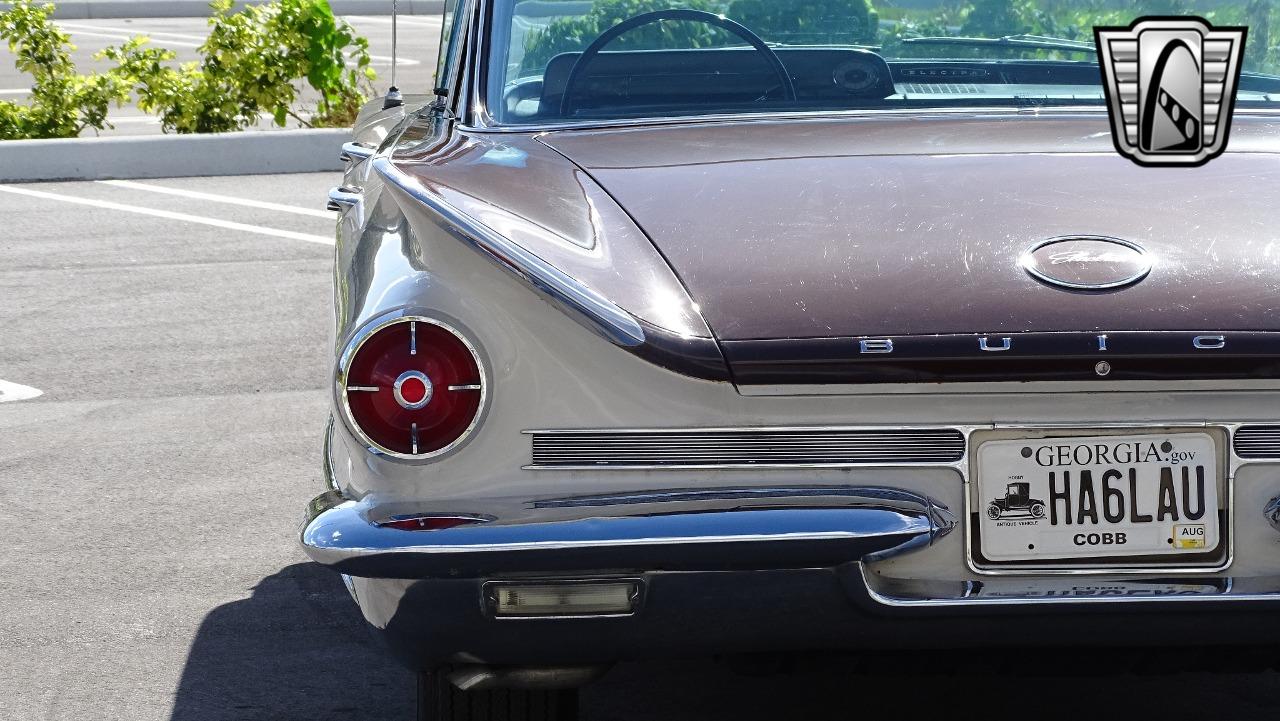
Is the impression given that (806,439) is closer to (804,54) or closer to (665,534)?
(665,534)

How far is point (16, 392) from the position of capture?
6.11 m

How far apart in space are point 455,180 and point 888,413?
882 mm

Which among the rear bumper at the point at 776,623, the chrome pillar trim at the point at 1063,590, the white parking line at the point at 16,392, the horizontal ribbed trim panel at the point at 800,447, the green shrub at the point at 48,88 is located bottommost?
the rear bumper at the point at 776,623

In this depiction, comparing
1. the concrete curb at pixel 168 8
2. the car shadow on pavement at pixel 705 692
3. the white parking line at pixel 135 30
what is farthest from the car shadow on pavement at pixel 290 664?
the concrete curb at pixel 168 8

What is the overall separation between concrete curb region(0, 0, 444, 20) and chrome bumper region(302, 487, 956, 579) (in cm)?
2378

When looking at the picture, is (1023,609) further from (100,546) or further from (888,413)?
(100,546)

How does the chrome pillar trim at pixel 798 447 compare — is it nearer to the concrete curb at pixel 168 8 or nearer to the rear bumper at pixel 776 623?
the rear bumper at pixel 776 623

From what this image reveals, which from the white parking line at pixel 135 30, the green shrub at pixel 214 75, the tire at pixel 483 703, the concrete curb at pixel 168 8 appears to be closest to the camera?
the tire at pixel 483 703

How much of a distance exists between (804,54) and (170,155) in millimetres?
8447

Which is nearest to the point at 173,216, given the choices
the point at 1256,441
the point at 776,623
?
the point at 776,623

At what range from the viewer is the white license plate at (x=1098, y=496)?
238 cm

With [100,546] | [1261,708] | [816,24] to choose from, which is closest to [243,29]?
[100,546]

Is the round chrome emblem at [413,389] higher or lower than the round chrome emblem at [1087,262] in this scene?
lower

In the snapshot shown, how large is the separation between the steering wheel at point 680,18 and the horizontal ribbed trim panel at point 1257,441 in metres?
1.36
